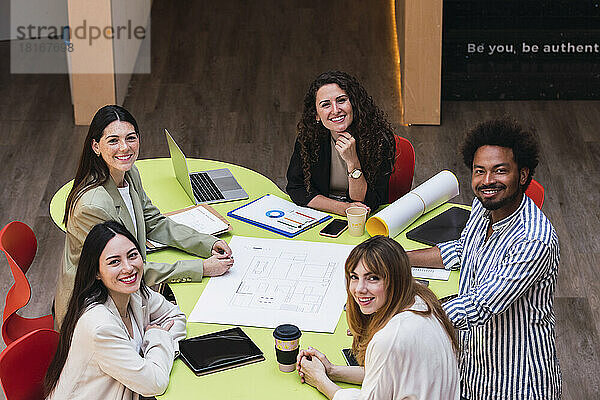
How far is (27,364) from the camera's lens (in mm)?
3121

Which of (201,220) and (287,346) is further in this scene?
(201,220)

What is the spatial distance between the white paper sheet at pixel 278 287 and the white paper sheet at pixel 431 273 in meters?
0.30

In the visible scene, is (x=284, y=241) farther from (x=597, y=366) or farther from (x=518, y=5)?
(x=518, y=5)

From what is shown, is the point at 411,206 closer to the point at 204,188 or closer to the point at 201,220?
the point at 201,220

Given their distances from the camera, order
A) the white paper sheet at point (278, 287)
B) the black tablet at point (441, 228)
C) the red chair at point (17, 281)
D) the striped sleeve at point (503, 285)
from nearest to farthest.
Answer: the striped sleeve at point (503, 285), the white paper sheet at point (278, 287), the red chair at point (17, 281), the black tablet at point (441, 228)

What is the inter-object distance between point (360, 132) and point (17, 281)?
5.45 feet

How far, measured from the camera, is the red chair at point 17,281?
12.2 ft

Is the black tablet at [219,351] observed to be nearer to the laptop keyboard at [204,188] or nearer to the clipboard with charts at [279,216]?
the clipboard with charts at [279,216]

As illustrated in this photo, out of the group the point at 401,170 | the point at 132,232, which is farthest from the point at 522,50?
the point at 132,232

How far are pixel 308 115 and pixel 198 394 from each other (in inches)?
69.3

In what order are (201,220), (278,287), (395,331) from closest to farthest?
(395,331), (278,287), (201,220)

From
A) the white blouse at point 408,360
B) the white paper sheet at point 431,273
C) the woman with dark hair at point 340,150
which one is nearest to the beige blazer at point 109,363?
the white blouse at point 408,360

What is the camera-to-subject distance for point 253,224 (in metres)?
4.15

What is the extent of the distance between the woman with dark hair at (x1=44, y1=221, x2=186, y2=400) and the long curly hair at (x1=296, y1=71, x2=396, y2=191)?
1.41 m
